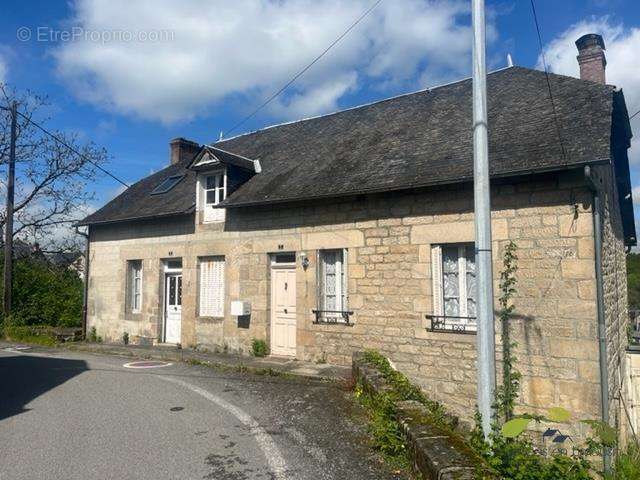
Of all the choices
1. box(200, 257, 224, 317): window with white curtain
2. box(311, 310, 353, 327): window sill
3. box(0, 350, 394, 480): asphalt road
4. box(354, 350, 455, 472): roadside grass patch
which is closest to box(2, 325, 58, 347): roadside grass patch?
box(200, 257, 224, 317): window with white curtain

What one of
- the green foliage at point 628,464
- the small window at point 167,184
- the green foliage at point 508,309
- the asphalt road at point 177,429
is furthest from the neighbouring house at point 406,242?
the asphalt road at point 177,429

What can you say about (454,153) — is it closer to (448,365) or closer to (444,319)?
(444,319)

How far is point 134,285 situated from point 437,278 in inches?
358

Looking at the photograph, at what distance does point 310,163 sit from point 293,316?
3556 mm

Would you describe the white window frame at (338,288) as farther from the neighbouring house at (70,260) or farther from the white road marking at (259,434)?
the neighbouring house at (70,260)

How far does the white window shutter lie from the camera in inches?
345

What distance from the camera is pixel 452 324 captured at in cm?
862

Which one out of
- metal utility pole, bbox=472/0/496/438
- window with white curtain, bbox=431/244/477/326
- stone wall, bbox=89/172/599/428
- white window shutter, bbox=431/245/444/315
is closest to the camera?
metal utility pole, bbox=472/0/496/438

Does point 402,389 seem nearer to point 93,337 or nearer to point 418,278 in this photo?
point 418,278

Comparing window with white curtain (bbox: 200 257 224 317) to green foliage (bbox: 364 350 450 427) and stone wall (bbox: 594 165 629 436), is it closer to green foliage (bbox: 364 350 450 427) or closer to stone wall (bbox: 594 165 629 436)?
green foliage (bbox: 364 350 450 427)

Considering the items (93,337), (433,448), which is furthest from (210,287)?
(433,448)

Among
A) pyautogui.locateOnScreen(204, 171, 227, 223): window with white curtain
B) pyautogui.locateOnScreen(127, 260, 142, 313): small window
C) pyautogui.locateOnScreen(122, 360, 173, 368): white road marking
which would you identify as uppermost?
pyautogui.locateOnScreen(204, 171, 227, 223): window with white curtain

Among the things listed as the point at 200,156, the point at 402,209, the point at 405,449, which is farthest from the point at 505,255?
the point at 200,156

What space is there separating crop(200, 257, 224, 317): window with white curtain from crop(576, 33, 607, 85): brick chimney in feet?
29.6
